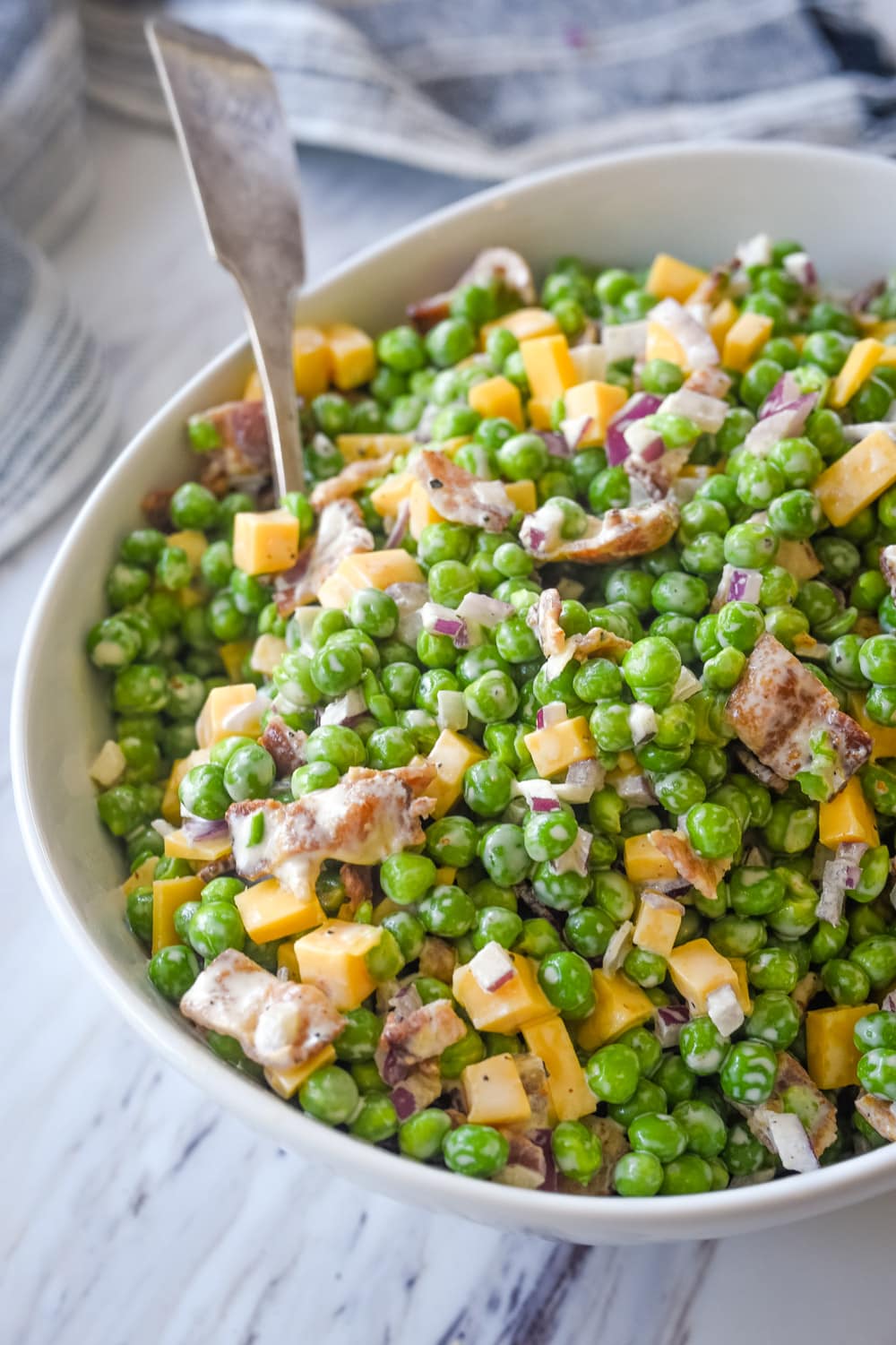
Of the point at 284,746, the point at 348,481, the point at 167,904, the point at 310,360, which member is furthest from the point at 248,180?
the point at 167,904

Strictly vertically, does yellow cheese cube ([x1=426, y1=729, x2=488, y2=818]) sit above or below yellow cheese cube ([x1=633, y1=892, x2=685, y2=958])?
above

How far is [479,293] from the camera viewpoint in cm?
282

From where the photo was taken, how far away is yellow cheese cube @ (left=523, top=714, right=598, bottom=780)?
1995 mm

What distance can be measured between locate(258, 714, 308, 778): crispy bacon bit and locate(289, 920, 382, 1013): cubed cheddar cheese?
359mm

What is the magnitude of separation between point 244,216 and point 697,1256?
2286mm

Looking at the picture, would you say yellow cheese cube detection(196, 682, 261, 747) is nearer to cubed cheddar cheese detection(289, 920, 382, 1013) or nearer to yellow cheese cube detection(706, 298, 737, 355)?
cubed cheddar cheese detection(289, 920, 382, 1013)

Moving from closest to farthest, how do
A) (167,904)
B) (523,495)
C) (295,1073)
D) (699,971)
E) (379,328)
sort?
1. (295,1073)
2. (699,971)
3. (167,904)
4. (523,495)
5. (379,328)

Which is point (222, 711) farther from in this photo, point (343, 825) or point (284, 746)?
point (343, 825)

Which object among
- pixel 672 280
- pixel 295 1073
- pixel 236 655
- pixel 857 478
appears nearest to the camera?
pixel 295 1073

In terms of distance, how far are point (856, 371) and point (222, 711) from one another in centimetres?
141

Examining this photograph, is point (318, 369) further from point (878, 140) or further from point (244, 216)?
point (878, 140)

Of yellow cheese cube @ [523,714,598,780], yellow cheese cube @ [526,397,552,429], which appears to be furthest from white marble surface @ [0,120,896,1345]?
yellow cheese cube @ [526,397,552,429]

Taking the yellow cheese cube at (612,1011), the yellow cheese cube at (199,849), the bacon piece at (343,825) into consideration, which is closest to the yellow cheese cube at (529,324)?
the bacon piece at (343,825)

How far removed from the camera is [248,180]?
8.92 feet
